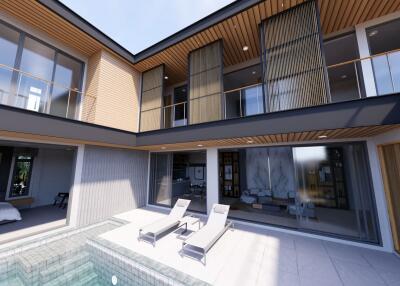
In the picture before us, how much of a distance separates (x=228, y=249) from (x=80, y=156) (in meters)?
5.83

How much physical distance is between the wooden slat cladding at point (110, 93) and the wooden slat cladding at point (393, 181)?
884cm

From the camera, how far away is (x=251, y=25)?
5785mm

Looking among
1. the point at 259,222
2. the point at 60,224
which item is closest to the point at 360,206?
the point at 259,222

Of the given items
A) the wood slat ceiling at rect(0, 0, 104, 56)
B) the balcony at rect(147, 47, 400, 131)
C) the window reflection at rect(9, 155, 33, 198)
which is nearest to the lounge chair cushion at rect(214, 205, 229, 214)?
the balcony at rect(147, 47, 400, 131)

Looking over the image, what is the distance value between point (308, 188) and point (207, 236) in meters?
3.63

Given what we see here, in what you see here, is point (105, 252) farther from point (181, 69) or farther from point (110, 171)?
point (181, 69)

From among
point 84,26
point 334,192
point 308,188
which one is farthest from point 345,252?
point 84,26

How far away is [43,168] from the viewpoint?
875 cm

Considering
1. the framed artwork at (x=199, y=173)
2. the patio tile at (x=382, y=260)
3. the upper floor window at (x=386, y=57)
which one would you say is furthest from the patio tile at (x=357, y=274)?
the framed artwork at (x=199, y=173)

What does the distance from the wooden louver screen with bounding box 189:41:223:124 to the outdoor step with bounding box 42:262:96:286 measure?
519 centimetres

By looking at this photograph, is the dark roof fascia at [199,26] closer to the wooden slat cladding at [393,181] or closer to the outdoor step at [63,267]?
the wooden slat cladding at [393,181]

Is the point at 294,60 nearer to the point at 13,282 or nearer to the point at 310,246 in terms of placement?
the point at 310,246

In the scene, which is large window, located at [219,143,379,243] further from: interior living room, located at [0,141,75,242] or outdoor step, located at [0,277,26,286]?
interior living room, located at [0,141,75,242]

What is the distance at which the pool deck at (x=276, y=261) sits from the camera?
3279mm
